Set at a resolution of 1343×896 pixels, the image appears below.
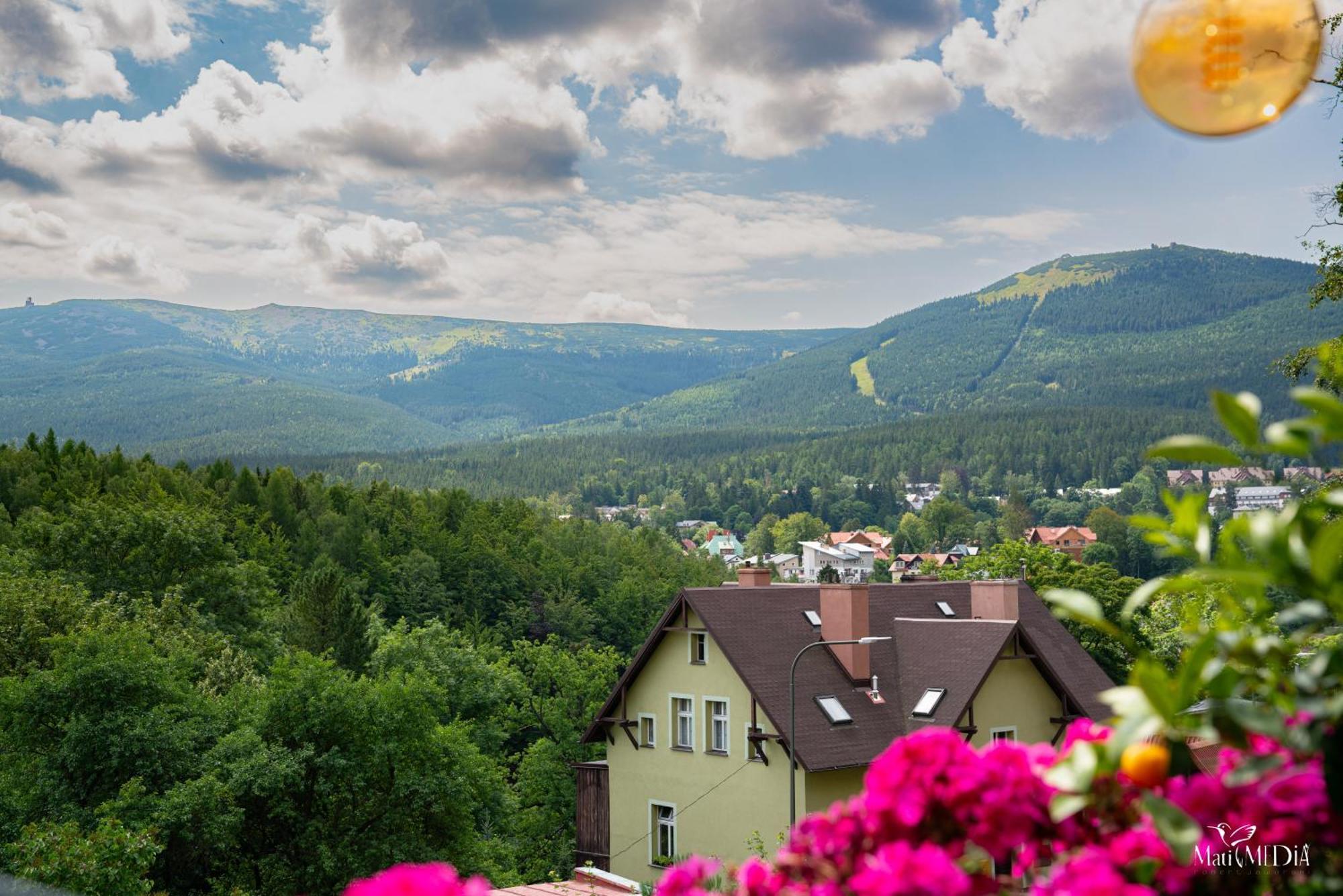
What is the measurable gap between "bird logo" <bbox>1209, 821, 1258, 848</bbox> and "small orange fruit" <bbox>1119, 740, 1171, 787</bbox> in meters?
0.27

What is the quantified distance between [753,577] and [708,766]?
765cm

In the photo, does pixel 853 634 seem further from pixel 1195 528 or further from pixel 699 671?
pixel 1195 528

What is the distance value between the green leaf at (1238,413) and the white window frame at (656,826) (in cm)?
2874

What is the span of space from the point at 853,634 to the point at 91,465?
63222 millimetres

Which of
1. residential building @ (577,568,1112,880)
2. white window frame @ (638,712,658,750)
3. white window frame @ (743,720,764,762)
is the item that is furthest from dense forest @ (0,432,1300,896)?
white window frame @ (743,720,764,762)

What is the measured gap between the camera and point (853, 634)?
2980 cm

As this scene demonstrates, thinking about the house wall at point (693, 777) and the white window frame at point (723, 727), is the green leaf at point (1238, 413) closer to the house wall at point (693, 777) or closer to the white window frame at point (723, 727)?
the house wall at point (693, 777)

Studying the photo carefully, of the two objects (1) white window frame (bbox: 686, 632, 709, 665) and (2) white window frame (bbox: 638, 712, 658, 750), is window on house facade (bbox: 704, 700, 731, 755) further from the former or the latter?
(2) white window frame (bbox: 638, 712, 658, 750)

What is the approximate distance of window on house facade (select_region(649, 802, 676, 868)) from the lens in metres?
A: 30.1

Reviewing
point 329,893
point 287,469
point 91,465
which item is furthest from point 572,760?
point 287,469

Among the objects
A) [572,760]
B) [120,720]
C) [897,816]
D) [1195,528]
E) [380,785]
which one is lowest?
[572,760]

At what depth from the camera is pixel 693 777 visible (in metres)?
29.8

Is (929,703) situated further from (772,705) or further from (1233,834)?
(1233,834)

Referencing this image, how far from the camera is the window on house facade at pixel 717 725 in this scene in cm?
2967
